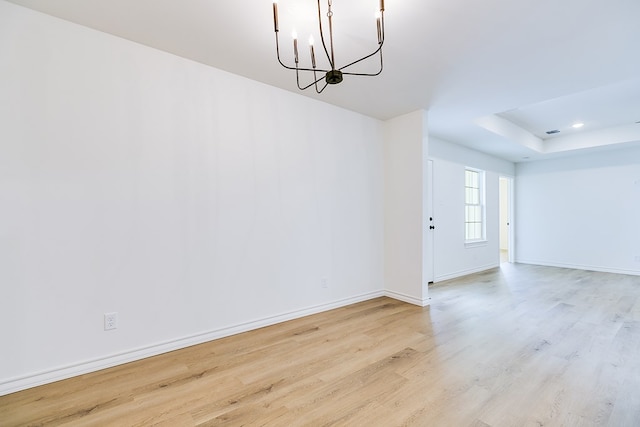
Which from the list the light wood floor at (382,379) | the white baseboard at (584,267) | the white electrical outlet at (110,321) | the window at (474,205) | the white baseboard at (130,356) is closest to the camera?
the light wood floor at (382,379)

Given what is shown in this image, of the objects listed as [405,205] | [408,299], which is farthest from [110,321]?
[405,205]

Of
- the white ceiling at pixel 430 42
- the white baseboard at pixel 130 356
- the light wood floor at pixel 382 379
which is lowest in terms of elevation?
the light wood floor at pixel 382 379

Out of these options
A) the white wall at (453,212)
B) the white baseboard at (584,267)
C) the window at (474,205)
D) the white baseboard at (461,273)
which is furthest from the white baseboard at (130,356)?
the white baseboard at (584,267)

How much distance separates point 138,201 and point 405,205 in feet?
9.85

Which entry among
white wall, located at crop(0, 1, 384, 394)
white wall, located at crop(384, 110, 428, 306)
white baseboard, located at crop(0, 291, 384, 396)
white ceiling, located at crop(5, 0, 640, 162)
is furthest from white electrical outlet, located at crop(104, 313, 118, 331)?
white wall, located at crop(384, 110, 428, 306)

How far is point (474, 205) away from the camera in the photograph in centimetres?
581

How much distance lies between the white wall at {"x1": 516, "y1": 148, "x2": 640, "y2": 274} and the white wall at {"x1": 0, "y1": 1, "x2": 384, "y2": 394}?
5860mm

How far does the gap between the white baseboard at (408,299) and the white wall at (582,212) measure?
4540mm

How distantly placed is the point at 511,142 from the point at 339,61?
4051mm

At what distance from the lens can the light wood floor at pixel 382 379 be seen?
62.9 inches

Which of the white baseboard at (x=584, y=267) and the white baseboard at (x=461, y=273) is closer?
the white baseboard at (x=461, y=273)

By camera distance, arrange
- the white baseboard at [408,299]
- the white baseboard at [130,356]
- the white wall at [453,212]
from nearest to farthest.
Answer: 1. the white baseboard at [130,356]
2. the white baseboard at [408,299]
3. the white wall at [453,212]

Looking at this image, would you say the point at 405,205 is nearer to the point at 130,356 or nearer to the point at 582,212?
the point at 130,356

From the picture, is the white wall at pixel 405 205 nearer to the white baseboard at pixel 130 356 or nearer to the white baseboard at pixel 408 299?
the white baseboard at pixel 408 299
